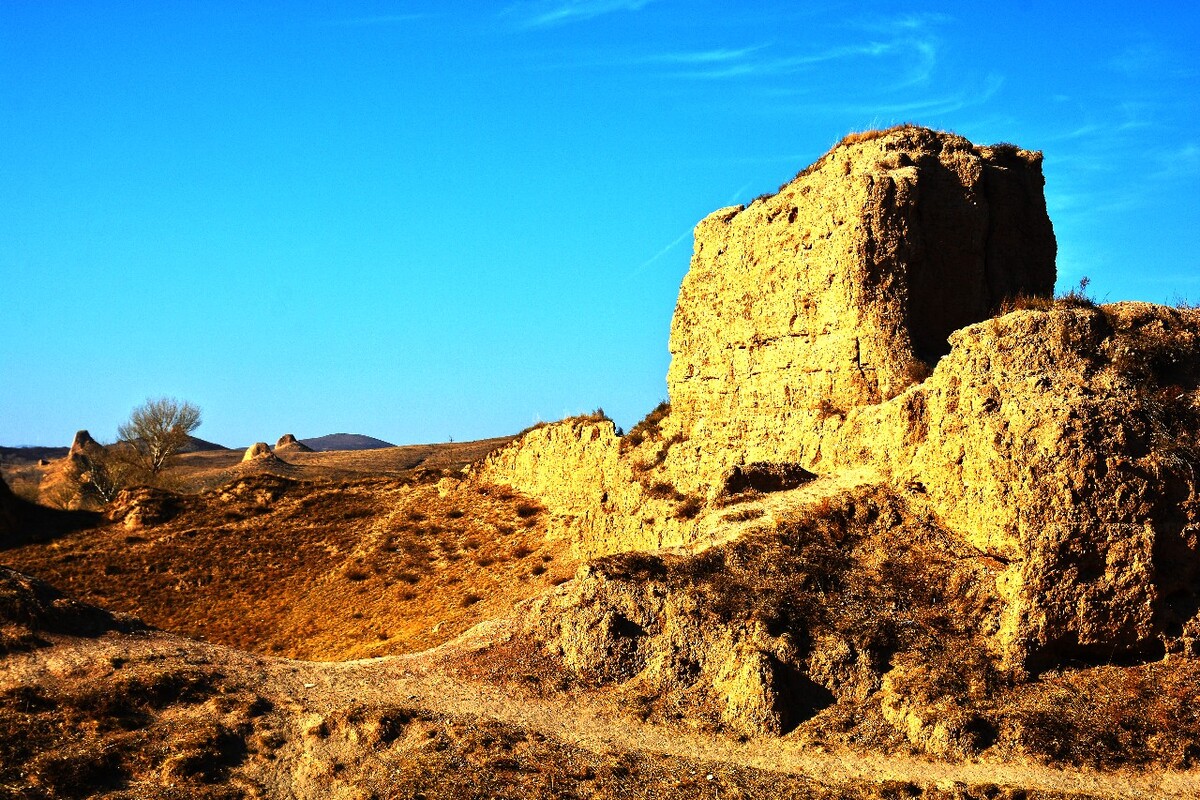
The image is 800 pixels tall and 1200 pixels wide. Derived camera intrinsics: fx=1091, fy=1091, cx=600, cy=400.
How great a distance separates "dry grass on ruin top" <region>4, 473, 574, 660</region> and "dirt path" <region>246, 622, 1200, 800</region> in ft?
16.3

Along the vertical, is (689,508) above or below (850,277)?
below

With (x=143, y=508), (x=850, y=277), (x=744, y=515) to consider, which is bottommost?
(x=143, y=508)

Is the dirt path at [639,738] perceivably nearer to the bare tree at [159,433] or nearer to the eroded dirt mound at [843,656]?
the eroded dirt mound at [843,656]

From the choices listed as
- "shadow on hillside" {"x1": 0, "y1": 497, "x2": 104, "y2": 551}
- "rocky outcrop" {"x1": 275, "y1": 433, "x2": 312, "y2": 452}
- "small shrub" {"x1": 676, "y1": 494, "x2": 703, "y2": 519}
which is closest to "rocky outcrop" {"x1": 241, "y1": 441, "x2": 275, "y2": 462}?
"rocky outcrop" {"x1": 275, "y1": 433, "x2": 312, "y2": 452}

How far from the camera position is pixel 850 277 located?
20625 millimetres

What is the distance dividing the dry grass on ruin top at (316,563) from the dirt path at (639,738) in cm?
497

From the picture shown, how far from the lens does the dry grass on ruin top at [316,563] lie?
24.2 metres

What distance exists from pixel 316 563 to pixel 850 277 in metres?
16.1

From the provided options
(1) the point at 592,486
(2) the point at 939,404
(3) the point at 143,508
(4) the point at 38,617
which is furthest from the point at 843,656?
(3) the point at 143,508

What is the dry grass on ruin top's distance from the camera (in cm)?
2416

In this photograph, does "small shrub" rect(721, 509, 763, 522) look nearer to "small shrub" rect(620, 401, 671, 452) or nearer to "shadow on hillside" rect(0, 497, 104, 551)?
"small shrub" rect(620, 401, 671, 452)

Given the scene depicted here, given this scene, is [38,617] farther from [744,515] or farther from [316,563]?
[744,515]

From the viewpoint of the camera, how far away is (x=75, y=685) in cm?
1569

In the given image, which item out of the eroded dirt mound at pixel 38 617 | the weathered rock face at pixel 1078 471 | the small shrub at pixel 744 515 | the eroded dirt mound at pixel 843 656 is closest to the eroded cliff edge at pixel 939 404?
the weathered rock face at pixel 1078 471
